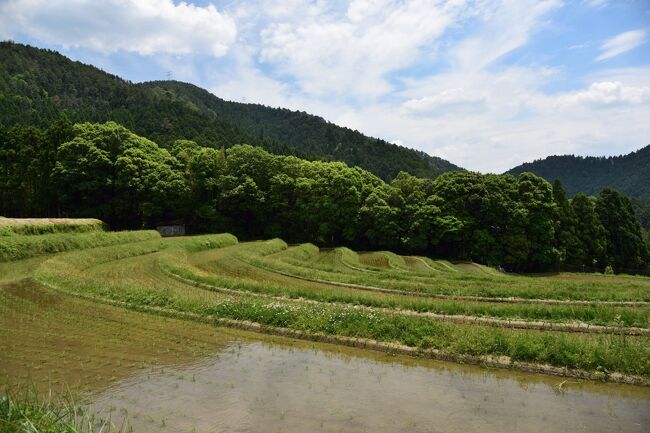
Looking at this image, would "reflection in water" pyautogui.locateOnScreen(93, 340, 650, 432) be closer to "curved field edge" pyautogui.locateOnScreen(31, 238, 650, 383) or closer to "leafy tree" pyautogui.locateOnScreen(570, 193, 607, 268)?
"curved field edge" pyautogui.locateOnScreen(31, 238, 650, 383)

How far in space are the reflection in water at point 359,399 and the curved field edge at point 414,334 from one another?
738 mm

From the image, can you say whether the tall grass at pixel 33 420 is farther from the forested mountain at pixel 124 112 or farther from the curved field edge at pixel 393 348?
the forested mountain at pixel 124 112

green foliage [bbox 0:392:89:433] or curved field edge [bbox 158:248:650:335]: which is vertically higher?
green foliage [bbox 0:392:89:433]

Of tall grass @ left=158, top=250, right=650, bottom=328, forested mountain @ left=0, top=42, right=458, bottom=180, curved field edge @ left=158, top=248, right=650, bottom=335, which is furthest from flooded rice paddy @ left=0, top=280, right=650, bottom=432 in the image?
forested mountain @ left=0, top=42, right=458, bottom=180

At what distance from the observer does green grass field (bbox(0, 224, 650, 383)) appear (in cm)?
1348

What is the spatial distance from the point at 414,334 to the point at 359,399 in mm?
4910

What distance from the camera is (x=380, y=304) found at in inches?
789

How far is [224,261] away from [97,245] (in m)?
10.2

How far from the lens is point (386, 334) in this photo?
1499cm

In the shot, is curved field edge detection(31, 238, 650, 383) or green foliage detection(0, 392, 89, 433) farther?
curved field edge detection(31, 238, 650, 383)

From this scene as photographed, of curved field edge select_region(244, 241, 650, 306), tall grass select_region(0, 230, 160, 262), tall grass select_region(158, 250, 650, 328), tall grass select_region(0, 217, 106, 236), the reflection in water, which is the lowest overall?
the reflection in water

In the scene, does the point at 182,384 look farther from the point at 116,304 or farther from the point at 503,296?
the point at 503,296

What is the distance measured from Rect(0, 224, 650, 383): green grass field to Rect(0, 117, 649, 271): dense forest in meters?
23.3

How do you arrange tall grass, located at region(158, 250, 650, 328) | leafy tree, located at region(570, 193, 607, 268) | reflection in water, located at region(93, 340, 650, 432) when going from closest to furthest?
reflection in water, located at region(93, 340, 650, 432) → tall grass, located at region(158, 250, 650, 328) → leafy tree, located at region(570, 193, 607, 268)
